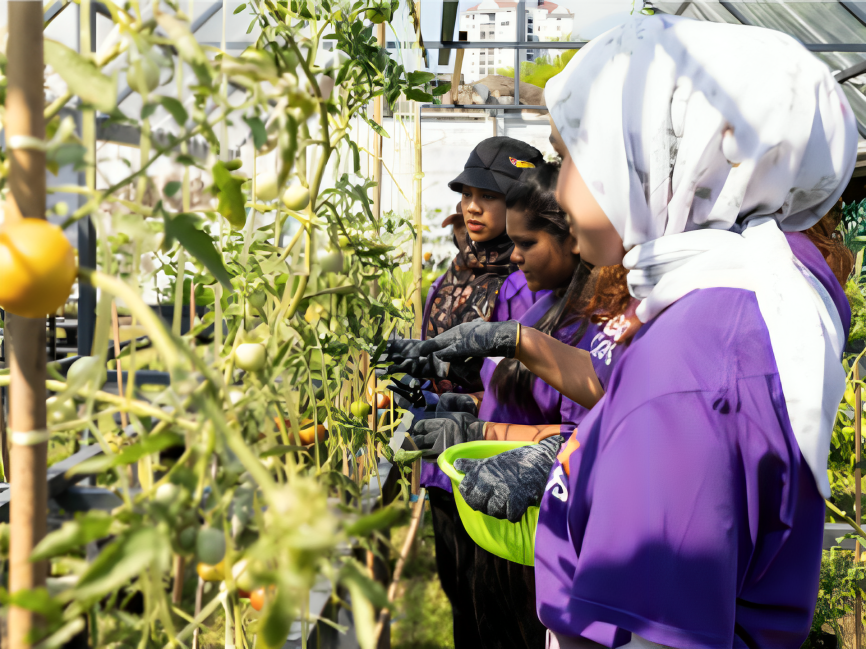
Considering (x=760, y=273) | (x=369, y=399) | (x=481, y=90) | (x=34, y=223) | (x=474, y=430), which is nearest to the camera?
(x=34, y=223)

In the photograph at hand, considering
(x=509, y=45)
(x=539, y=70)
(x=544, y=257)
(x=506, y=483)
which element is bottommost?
(x=506, y=483)

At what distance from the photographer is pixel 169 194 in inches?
10.2

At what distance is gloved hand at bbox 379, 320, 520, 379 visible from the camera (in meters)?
1.01

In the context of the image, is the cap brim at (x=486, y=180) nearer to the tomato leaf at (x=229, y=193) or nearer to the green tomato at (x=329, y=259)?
the green tomato at (x=329, y=259)

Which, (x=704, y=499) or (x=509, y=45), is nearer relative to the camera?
(x=704, y=499)

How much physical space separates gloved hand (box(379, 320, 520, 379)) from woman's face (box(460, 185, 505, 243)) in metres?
0.83

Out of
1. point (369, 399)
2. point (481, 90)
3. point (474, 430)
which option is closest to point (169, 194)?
point (369, 399)

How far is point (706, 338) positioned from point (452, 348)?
0.55m

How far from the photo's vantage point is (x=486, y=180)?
1896mm

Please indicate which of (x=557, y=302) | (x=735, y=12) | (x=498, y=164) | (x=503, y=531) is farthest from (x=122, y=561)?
(x=735, y=12)

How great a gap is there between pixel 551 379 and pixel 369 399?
0.37 m

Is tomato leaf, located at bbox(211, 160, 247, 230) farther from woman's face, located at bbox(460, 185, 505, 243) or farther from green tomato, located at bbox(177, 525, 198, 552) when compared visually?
woman's face, located at bbox(460, 185, 505, 243)

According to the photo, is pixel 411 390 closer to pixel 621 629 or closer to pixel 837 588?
pixel 621 629

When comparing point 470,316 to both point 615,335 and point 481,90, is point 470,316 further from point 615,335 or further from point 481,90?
point 481,90
